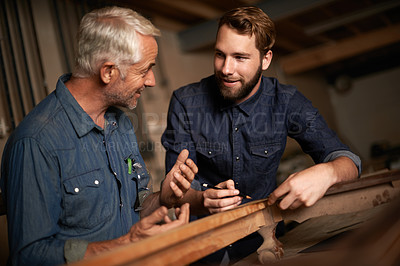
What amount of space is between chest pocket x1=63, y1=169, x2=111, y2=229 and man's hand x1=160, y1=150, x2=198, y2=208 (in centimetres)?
32

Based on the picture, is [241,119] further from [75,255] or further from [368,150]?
[368,150]

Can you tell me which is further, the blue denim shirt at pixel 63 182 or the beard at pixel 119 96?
the beard at pixel 119 96

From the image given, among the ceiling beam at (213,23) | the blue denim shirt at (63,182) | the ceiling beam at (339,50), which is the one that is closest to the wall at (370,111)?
the ceiling beam at (339,50)

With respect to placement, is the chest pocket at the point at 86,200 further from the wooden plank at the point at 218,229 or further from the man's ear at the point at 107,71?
the wooden plank at the point at 218,229

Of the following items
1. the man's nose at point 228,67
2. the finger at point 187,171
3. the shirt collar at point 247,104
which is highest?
the man's nose at point 228,67

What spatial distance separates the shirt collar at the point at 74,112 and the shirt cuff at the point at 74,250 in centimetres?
52

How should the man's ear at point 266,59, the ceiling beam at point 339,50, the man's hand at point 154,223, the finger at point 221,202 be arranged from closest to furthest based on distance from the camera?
the man's hand at point 154,223, the finger at point 221,202, the man's ear at point 266,59, the ceiling beam at point 339,50

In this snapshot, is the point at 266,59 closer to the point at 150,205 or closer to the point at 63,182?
the point at 150,205

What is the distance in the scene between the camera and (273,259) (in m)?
→ 1.50

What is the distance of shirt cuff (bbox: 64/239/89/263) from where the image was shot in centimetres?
135

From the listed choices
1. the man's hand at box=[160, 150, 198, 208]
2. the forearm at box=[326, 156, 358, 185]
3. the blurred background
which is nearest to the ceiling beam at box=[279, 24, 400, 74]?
the blurred background

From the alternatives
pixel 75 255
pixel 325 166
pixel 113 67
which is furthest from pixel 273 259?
pixel 113 67

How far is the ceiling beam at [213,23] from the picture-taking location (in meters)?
5.33

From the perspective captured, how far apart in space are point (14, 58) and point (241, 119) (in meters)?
2.39
